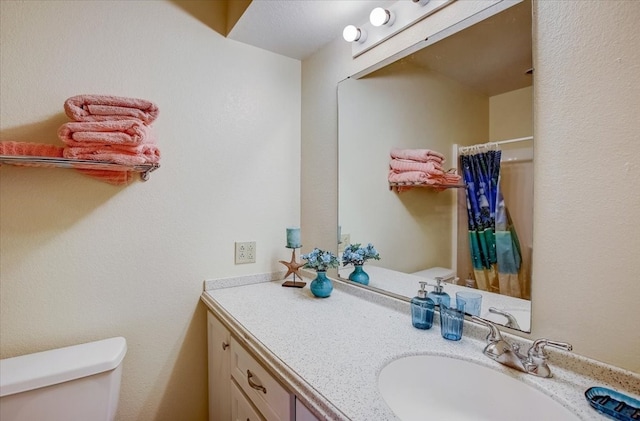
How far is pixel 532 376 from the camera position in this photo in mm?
682

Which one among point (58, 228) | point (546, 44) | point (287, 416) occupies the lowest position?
point (287, 416)

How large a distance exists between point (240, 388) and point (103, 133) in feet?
3.25

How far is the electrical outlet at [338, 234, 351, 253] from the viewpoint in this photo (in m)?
1.39

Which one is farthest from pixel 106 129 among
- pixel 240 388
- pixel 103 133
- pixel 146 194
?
pixel 240 388

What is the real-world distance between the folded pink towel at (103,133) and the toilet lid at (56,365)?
0.72 meters

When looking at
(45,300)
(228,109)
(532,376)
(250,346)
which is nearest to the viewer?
(532,376)

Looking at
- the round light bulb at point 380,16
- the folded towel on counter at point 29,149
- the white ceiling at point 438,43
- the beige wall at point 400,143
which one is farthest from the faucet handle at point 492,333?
the folded towel on counter at point 29,149

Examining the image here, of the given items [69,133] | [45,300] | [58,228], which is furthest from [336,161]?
[45,300]

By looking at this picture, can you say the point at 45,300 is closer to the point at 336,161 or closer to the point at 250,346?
the point at 250,346

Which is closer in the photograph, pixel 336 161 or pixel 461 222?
pixel 461 222

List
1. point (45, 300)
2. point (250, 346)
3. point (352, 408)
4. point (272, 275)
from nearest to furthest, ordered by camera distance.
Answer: point (352, 408) → point (250, 346) → point (45, 300) → point (272, 275)

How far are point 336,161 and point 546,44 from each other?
87cm

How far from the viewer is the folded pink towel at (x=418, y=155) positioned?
1071 mm

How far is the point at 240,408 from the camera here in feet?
3.36
